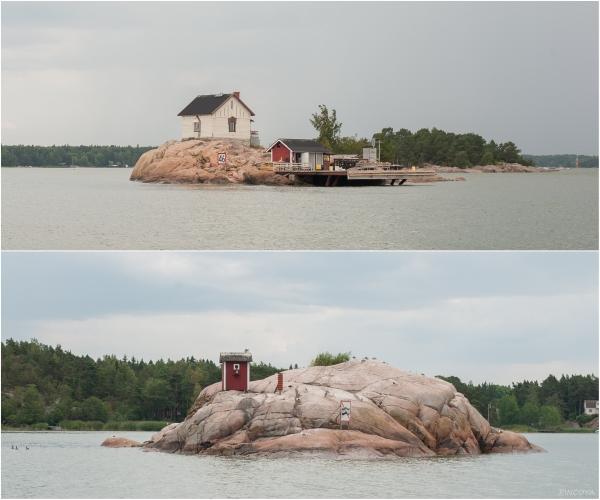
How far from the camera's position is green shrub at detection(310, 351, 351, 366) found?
1582 inches

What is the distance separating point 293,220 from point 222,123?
3166 cm

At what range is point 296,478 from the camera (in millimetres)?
27406

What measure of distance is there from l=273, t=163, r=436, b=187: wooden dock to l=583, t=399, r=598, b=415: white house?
3176 centimetres

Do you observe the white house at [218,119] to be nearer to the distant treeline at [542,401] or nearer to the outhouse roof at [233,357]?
the distant treeline at [542,401]

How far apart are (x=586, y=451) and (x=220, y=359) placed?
76.9ft

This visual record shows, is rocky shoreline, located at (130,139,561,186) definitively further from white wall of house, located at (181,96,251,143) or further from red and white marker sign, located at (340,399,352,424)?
red and white marker sign, located at (340,399,352,424)

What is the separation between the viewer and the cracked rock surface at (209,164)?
7788 centimetres

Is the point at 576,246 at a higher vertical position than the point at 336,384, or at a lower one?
higher

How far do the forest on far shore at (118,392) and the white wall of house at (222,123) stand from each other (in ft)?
77.8

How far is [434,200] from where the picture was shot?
69188 mm

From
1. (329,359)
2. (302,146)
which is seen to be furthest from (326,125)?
(329,359)

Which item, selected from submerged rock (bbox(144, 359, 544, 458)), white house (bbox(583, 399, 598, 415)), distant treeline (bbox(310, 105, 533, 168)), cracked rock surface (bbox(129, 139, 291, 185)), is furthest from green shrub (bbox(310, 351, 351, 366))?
distant treeline (bbox(310, 105, 533, 168))

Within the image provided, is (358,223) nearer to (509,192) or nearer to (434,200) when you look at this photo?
(434,200)

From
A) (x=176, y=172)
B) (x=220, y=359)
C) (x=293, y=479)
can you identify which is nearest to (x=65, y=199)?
(x=176, y=172)
